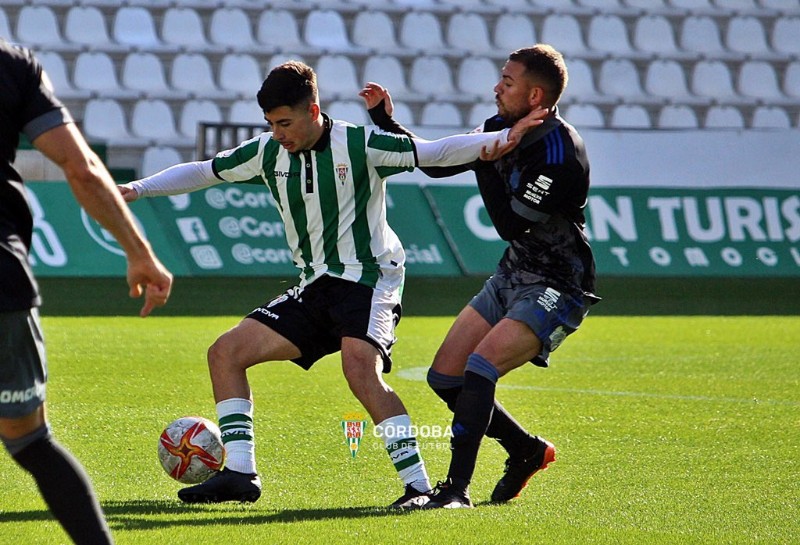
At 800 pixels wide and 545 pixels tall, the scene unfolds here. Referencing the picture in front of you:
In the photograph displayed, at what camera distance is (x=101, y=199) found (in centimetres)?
309

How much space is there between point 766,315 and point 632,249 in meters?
3.23

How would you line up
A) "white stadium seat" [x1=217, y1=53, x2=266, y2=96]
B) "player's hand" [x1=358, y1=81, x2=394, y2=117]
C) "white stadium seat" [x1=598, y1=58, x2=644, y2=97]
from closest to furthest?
"player's hand" [x1=358, y1=81, x2=394, y2=117] → "white stadium seat" [x1=217, y1=53, x2=266, y2=96] → "white stadium seat" [x1=598, y1=58, x2=644, y2=97]

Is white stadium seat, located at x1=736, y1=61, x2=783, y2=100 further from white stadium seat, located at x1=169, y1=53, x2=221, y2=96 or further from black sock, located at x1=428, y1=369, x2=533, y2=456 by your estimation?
black sock, located at x1=428, y1=369, x2=533, y2=456


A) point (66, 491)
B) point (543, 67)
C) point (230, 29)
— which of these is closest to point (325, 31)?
point (230, 29)

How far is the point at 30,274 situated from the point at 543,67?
2.51 meters

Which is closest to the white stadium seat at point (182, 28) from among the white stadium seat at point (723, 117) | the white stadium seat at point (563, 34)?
the white stadium seat at point (563, 34)

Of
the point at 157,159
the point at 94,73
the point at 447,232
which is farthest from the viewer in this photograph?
the point at 94,73

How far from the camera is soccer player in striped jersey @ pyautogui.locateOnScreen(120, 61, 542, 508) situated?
16.0 feet

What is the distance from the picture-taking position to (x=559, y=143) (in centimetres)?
495

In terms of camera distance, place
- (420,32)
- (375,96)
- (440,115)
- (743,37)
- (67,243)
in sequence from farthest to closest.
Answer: (743,37) < (420,32) < (440,115) < (67,243) < (375,96)

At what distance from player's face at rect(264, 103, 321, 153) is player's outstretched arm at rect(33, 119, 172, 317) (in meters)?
1.81

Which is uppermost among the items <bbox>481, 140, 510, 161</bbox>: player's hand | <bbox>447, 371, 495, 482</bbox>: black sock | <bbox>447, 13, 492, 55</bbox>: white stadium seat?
<bbox>481, 140, 510, 161</bbox>: player's hand

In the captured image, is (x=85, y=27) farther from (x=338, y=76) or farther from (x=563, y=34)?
(x=563, y=34)

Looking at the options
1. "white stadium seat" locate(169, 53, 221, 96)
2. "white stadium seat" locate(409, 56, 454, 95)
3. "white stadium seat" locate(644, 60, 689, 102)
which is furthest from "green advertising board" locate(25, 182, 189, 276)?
"white stadium seat" locate(644, 60, 689, 102)
